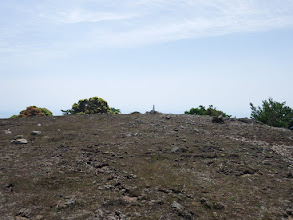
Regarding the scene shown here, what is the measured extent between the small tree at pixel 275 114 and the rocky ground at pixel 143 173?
23.4m

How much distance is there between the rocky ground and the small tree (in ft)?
76.7

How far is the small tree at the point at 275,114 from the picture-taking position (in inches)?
1744

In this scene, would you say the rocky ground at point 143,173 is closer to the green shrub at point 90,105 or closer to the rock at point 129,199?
the rock at point 129,199

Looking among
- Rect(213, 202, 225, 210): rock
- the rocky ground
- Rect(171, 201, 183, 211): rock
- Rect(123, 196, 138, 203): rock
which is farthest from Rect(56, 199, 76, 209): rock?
Rect(213, 202, 225, 210): rock

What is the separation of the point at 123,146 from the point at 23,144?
787 cm

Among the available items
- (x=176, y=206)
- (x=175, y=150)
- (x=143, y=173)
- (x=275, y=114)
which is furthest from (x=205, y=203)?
(x=275, y=114)

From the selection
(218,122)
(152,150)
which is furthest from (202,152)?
(218,122)

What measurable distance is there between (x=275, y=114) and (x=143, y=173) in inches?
1636

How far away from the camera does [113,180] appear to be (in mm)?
12680

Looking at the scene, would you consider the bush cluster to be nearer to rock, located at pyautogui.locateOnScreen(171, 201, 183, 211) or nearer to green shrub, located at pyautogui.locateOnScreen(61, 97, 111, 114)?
green shrub, located at pyautogui.locateOnScreen(61, 97, 111, 114)

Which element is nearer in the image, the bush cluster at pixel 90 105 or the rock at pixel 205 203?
the rock at pixel 205 203

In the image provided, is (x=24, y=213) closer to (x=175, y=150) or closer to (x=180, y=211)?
(x=180, y=211)

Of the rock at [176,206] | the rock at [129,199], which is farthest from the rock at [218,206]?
the rock at [129,199]

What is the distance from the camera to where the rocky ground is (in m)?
10.1
